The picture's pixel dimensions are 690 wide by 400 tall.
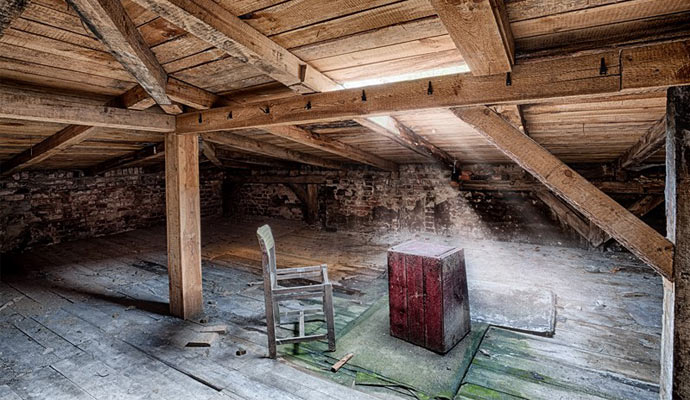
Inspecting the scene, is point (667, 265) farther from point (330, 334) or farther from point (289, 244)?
point (289, 244)

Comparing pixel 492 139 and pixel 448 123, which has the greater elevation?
pixel 448 123

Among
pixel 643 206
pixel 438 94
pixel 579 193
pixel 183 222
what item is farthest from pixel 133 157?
pixel 643 206

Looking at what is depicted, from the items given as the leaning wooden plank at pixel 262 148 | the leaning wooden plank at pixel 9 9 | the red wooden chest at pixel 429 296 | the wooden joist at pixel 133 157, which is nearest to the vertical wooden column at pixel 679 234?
the red wooden chest at pixel 429 296

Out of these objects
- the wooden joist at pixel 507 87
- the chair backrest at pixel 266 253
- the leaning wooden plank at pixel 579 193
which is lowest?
the chair backrest at pixel 266 253

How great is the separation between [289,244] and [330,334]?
3.52 m

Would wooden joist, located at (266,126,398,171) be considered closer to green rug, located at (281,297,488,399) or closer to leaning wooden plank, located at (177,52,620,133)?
leaning wooden plank, located at (177,52,620,133)

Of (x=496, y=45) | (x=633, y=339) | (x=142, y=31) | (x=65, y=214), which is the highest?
(x=142, y=31)

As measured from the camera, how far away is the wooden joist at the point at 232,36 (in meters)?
1.25

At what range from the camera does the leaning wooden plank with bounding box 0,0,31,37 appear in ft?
3.71

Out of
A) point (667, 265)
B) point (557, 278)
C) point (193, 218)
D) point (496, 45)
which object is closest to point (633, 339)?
point (557, 278)

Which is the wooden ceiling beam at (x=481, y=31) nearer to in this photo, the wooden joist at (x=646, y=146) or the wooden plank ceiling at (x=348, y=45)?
the wooden plank ceiling at (x=348, y=45)

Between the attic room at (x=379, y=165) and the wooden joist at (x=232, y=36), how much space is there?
0.03 feet

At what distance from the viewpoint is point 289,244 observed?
602 centimetres

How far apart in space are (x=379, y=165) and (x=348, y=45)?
4.11 metres
